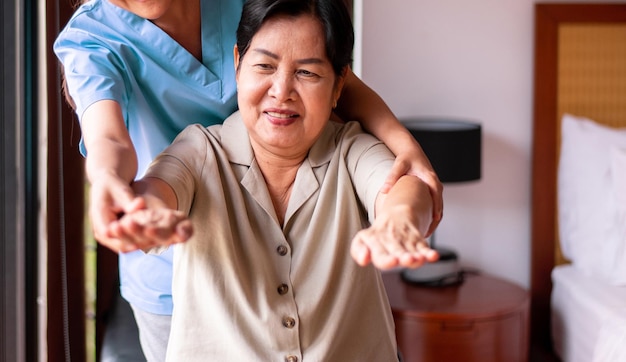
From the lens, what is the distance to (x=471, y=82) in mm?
3326

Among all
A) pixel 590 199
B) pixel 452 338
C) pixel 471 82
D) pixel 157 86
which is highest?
pixel 471 82

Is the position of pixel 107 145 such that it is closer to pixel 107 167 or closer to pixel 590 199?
pixel 107 167

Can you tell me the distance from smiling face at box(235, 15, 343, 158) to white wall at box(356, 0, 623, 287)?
6.58 ft

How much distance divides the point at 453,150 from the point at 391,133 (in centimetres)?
169

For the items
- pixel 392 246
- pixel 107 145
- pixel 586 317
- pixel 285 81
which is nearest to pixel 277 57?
pixel 285 81

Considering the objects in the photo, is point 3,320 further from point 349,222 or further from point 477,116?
point 477,116

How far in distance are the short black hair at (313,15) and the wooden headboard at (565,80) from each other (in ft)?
7.28

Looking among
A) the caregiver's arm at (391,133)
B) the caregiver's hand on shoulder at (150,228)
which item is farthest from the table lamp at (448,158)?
the caregiver's hand on shoulder at (150,228)

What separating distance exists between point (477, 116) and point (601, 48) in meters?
0.61

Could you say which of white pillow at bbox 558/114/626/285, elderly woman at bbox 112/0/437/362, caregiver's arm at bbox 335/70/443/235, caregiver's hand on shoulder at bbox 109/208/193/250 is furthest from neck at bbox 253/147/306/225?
white pillow at bbox 558/114/626/285

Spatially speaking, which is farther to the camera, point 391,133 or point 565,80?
point 565,80

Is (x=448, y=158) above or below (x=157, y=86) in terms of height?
below

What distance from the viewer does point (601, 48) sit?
333 centimetres

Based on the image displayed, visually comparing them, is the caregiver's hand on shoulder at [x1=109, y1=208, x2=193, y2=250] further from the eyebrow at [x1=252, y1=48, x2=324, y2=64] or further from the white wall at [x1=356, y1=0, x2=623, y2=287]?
the white wall at [x1=356, y1=0, x2=623, y2=287]
